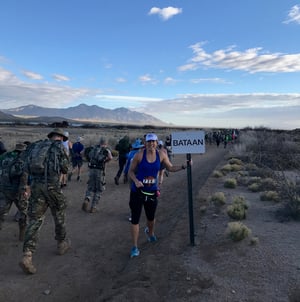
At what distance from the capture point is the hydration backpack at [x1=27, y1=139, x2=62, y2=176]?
5715mm

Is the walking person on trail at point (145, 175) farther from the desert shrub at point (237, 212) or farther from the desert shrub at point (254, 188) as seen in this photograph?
the desert shrub at point (254, 188)

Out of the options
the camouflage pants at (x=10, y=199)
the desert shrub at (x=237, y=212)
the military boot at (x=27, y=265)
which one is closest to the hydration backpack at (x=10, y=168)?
the camouflage pants at (x=10, y=199)

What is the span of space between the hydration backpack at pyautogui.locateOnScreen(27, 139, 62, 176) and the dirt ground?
1590mm

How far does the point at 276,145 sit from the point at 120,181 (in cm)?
1704

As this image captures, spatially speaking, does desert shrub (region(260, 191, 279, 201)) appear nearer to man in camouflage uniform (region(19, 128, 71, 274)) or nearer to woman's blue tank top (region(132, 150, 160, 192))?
woman's blue tank top (region(132, 150, 160, 192))

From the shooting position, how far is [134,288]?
4.85 metres

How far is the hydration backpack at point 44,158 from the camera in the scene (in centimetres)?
571

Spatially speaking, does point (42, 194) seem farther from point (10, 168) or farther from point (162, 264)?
point (162, 264)

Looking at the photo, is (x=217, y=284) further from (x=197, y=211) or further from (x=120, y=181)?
(x=120, y=181)

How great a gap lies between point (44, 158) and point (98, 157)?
3998 mm

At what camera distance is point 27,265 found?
18.5 feet

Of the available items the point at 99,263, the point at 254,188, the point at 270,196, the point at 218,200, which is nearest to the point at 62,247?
the point at 99,263

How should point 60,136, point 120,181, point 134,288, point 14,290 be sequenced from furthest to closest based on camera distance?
point 120,181 < point 60,136 < point 14,290 < point 134,288

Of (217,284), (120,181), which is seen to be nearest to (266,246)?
(217,284)
